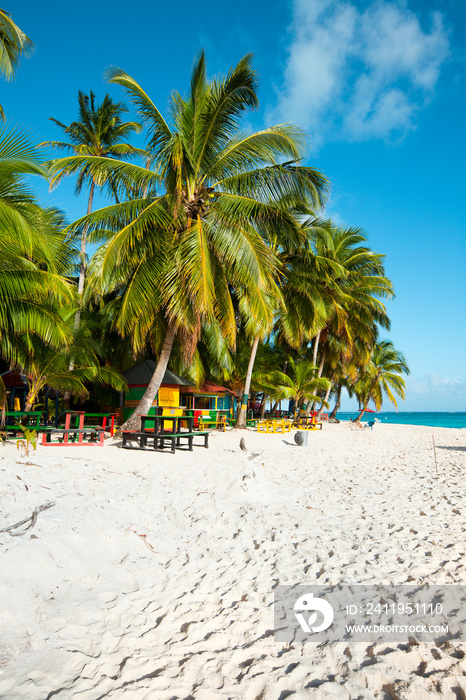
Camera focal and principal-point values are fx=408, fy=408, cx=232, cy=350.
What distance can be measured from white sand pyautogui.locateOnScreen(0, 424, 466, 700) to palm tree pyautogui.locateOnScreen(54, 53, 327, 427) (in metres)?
5.38

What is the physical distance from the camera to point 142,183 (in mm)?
11609

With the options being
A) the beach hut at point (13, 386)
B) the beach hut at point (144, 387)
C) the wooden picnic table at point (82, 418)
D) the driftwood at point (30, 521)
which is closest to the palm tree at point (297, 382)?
the beach hut at point (144, 387)

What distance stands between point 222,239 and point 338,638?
9.66 meters

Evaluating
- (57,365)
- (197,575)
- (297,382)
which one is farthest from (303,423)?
(197,575)

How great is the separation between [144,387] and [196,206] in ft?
22.5

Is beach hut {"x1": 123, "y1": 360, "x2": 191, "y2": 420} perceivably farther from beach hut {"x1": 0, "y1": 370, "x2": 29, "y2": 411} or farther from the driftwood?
the driftwood

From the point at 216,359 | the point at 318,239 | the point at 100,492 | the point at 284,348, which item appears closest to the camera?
A: the point at 100,492

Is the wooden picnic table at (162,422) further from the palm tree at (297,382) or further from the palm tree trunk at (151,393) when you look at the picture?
the palm tree at (297,382)

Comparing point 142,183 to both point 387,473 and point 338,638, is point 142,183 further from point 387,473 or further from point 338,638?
point 338,638

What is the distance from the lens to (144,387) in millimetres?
15125

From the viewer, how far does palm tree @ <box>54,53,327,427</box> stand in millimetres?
10625

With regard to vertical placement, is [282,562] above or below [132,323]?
below

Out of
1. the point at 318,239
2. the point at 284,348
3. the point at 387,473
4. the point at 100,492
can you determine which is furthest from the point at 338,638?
the point at 284,348

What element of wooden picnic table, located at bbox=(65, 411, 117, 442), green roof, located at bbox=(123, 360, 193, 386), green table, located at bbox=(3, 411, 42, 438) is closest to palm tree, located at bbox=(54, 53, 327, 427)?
wooden picnic table, located at bbox=(65, 411, 117, 442)
